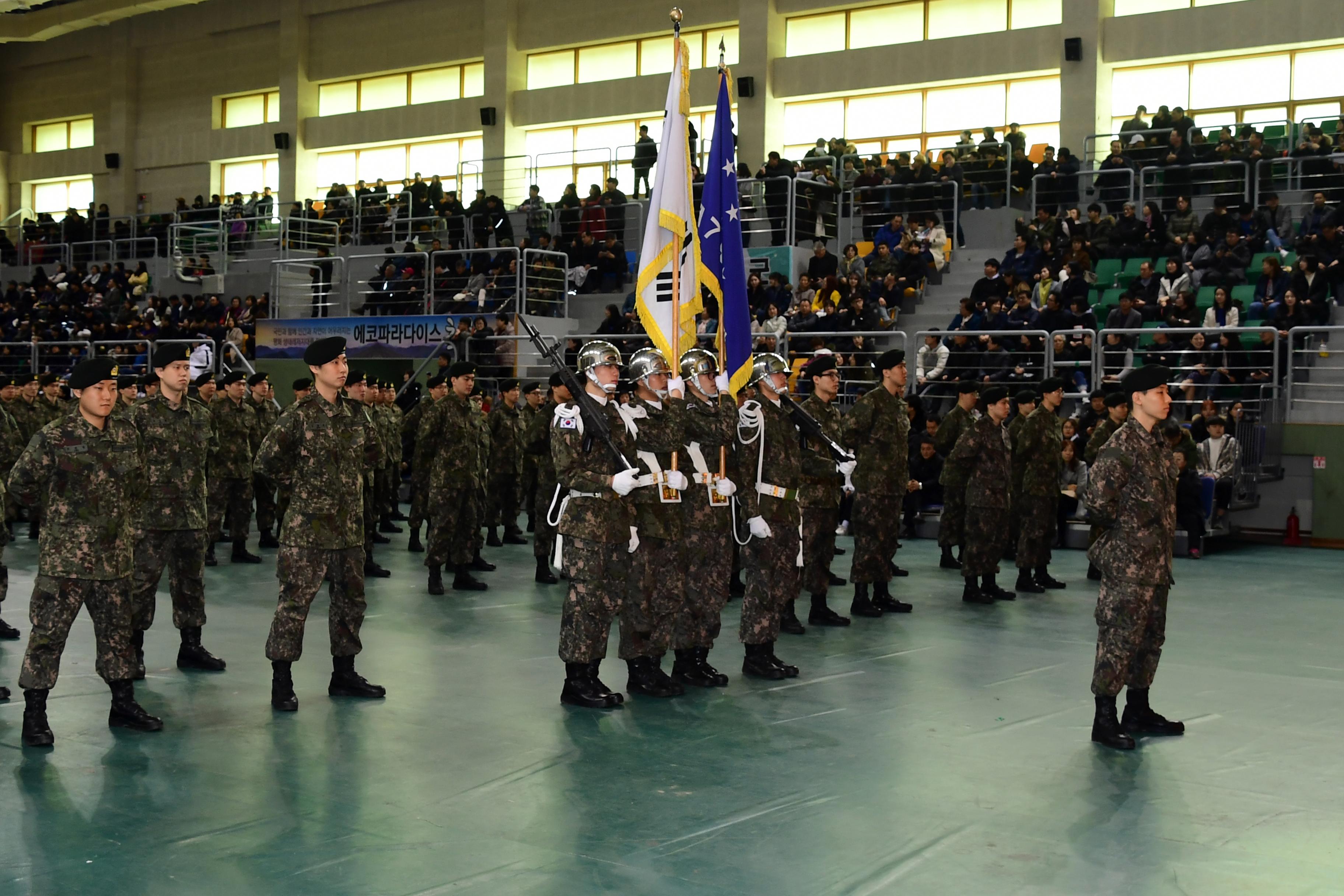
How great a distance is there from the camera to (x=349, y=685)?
7.79m

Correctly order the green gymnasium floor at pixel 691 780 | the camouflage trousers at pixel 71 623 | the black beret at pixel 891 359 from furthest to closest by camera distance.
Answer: the black beret at pixel 891 359, the camouflage trousers at pixel 71 623, the green gymnasium floor at pixel 691 780

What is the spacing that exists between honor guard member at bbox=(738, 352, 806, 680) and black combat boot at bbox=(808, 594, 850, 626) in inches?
71.2

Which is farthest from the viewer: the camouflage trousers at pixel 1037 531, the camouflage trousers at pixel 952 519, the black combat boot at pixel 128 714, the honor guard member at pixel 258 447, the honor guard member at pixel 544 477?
the honor guard member at pixel 258 447

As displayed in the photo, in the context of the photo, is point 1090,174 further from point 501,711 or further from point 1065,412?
point 501,711

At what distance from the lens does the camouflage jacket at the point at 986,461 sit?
11852 millimetres

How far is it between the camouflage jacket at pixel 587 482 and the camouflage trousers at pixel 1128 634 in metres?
2.50

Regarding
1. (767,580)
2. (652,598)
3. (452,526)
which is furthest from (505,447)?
(652,598)

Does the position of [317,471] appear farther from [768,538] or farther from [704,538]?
[768,538]

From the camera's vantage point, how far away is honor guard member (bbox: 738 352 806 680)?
8367 mm

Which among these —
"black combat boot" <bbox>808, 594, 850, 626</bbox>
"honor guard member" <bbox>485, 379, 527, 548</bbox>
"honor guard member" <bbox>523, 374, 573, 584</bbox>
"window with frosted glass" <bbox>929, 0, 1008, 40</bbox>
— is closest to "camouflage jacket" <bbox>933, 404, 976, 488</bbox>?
"black combat boot" <bbox>808, 594, 850, 626</bbox>

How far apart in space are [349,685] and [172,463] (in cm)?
181

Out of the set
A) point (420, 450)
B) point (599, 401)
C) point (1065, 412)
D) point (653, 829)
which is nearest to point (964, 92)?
point (1065, 412)

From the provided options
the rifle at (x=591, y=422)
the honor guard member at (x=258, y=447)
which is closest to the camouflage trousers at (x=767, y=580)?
the rifle at (x=591, y=422)

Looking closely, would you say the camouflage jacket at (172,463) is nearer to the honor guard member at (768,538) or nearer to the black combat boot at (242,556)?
the honor guard member at (768,538)
